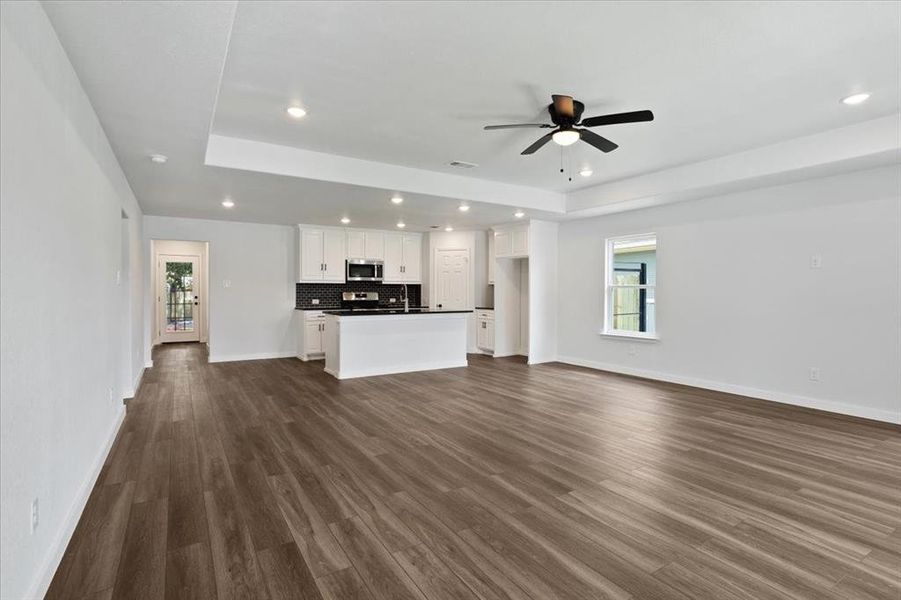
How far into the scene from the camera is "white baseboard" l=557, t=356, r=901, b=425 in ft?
14.6

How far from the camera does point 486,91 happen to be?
132 inches

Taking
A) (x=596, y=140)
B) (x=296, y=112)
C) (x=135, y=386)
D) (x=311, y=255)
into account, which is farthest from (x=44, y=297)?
(x=311, y=255)

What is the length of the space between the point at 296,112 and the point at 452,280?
5.83m

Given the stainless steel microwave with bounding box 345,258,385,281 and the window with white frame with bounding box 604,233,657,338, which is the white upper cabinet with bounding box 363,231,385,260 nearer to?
the stainless steel microwave with bounding box 345,258,385,281

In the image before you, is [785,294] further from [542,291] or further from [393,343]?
[393,343]

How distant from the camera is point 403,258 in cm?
936

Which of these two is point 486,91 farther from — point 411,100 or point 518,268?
point 518,268

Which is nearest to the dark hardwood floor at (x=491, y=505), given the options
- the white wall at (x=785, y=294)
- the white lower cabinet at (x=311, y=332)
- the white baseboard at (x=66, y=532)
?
the white baseboard at (x=66, y=532)

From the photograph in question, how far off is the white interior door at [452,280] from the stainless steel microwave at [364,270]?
1.22m

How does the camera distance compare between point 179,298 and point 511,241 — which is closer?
point 511,241

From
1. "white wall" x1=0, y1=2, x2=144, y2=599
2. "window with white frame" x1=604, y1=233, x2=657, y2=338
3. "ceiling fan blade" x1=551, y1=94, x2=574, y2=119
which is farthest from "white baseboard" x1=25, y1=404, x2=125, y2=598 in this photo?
"window with white frame" x1=604, y1=233, x2=657, y2=338

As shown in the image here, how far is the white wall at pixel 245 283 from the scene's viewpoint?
7.75 meters

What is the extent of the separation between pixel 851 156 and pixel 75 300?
20.5ft

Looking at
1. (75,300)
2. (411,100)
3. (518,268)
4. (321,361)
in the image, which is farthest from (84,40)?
(518,268)
